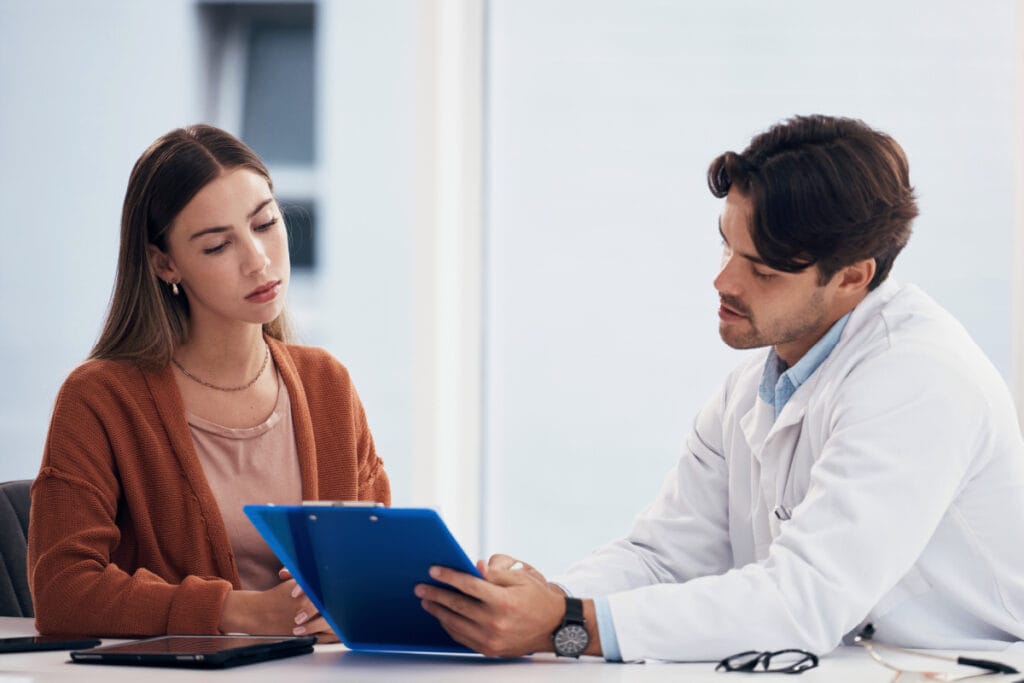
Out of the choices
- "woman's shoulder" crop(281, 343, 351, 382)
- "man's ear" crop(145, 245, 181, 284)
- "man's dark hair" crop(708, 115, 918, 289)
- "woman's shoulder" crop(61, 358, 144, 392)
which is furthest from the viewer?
"woman's shoulder" crop(281, 343, 351, 382)

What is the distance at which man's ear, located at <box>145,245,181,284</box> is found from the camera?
2.17 meters

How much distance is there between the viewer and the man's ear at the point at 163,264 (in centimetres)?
217

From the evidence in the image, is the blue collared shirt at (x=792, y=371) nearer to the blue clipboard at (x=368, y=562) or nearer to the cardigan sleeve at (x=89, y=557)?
the blue clipboard at (x=368, y=562)

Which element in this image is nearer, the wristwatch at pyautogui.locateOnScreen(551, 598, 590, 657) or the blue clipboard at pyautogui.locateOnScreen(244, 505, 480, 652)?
the blue clipboard at pyautogui.locateOnScreen(244, 505, 480, 652)

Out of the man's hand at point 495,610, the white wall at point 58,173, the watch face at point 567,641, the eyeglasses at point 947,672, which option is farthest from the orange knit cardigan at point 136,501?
the white wall at point 58,173

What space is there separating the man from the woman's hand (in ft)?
1.02

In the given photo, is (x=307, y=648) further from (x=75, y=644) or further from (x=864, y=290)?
(x=864, y=290)

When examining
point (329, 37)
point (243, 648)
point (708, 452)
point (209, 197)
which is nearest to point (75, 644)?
point (243, 648)

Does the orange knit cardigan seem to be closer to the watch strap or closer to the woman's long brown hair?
the woman's long brown hair

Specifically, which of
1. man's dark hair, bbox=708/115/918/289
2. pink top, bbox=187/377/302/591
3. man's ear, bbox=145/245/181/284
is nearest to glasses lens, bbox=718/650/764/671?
man's dark hair, bbox=708/115/918/289

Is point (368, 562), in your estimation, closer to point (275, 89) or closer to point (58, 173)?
point (275, 89)

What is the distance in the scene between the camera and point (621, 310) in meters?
3.45

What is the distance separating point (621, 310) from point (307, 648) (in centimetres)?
194

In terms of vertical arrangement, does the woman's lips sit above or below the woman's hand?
above
